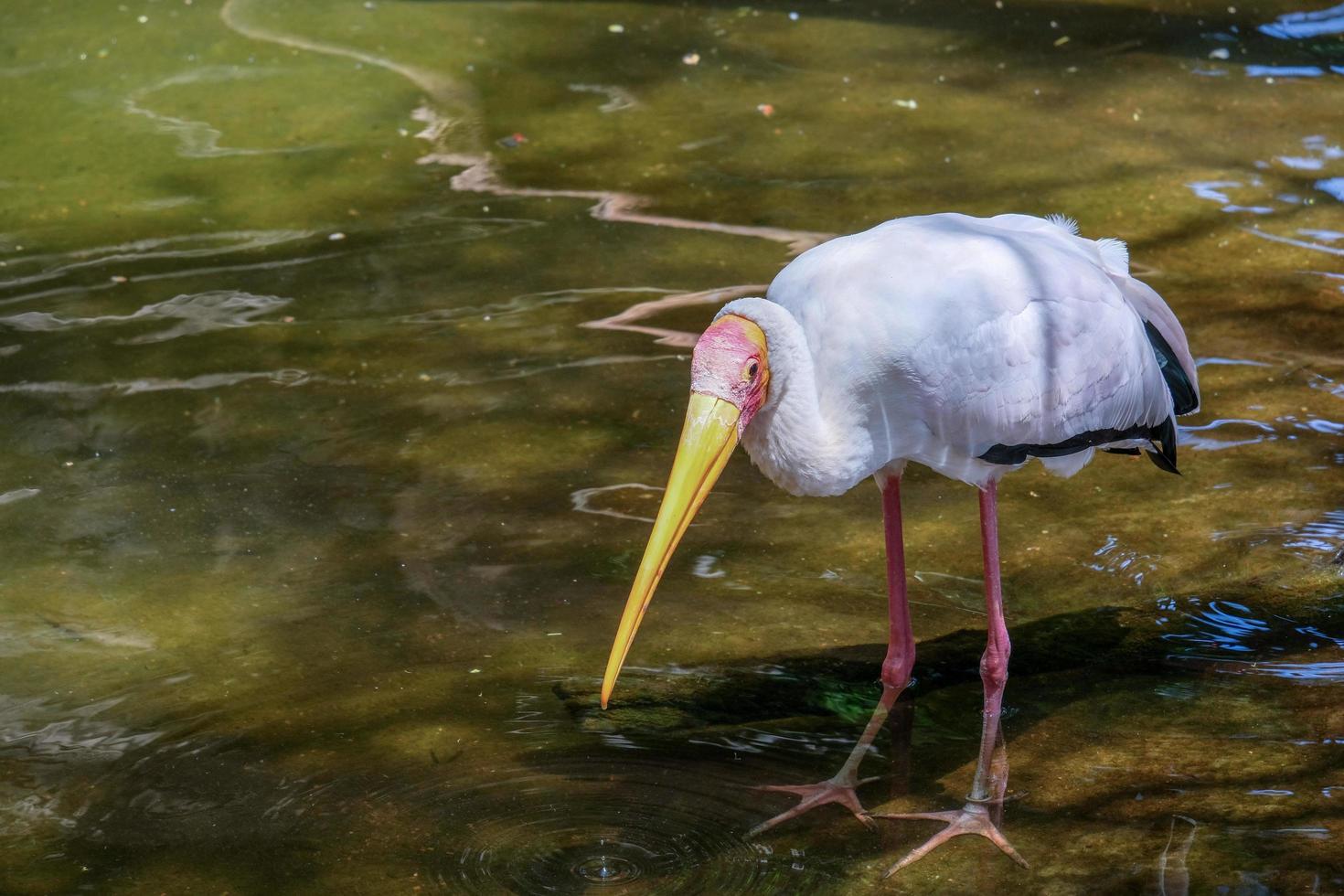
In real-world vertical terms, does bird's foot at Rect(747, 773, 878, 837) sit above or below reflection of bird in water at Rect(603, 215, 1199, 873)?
below

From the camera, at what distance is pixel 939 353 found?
314 cm

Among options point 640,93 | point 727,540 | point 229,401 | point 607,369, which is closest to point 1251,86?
point 640,93

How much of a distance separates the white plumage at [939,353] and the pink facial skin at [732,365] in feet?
0.16

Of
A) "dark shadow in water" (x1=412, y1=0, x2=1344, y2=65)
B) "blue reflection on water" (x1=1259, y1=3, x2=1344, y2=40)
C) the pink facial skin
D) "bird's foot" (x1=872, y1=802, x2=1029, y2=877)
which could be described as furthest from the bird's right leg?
"blue reflection on water" (x1=1259, y1=3, x2=1344, y2=40)

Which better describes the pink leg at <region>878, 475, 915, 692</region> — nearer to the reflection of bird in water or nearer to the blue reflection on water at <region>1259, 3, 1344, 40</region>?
the reflection of bird in water

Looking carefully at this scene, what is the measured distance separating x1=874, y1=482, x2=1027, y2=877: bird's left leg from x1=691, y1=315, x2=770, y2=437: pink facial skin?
27.5 inches

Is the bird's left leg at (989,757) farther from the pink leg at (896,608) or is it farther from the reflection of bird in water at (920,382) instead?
the pink leg at (896,608)

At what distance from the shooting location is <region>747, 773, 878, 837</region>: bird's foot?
3135 millimetres

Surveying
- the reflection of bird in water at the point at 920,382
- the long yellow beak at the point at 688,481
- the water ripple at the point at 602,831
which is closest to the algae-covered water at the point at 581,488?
the water ripple at the point at 602,831

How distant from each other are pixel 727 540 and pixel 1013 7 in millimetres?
4629

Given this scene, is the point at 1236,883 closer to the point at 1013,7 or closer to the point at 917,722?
the point at 917,722

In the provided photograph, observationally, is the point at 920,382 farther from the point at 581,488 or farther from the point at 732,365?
the point at 581,488

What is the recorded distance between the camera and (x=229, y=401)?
480 cm

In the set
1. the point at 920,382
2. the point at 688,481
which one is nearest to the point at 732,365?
the point at 688,481
